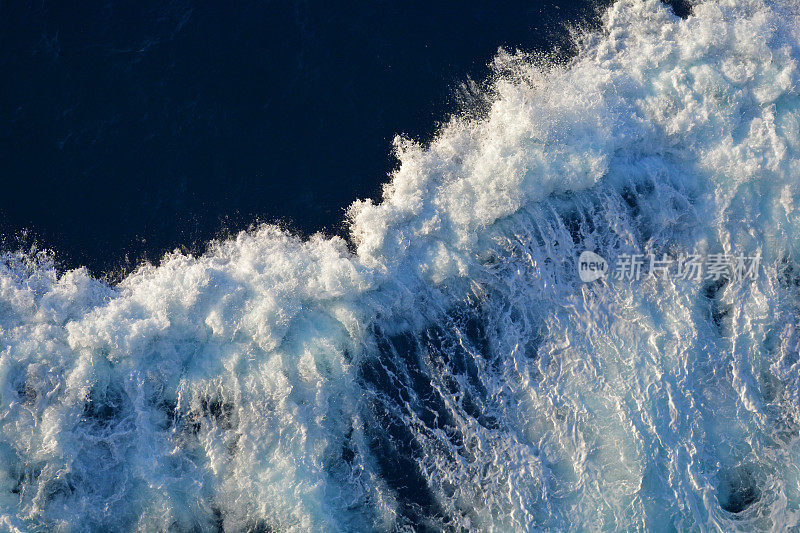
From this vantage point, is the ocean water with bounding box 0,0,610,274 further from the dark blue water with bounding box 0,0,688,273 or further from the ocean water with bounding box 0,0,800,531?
the ocean water with bounding box 0,0,800,531

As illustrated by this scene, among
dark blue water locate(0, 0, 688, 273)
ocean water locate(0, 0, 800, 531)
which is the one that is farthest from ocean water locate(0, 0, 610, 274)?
ocean water locate(0, 0, 800, 531)

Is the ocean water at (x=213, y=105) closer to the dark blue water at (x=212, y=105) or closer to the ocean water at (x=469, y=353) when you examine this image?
the dark blue water at (x=212, y=105)

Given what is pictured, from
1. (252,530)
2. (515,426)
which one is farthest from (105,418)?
(515,426)

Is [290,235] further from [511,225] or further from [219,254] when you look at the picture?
[511,225]

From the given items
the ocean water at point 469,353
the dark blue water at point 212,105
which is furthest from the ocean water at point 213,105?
the ocean water at point 469,353

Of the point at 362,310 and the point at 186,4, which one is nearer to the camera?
the point at 362,310
